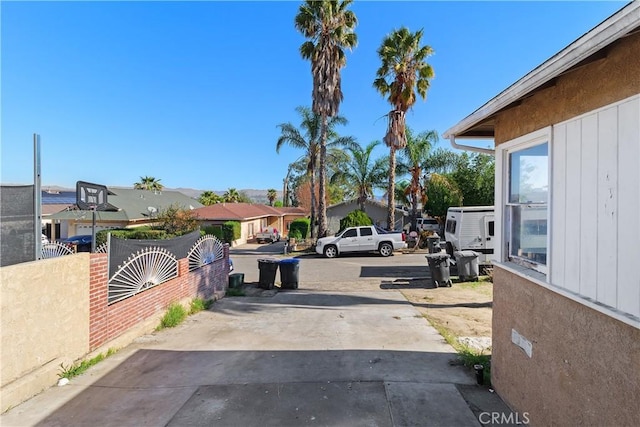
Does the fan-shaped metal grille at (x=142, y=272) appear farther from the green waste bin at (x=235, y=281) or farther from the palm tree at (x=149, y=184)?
the palm tree at (x=149, y=184)

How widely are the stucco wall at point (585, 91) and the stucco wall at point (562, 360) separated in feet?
5.24

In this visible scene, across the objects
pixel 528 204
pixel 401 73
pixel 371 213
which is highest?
pixel 401 73

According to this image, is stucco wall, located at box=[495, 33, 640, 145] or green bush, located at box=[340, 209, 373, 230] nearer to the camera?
stucco wall, located at box=[495, 33, 640, 145]

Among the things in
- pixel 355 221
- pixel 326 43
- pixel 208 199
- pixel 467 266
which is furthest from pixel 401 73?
pixel 208 199

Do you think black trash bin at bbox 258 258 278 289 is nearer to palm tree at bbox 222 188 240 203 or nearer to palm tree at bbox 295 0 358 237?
palm tree at bbox 295 0 358 237

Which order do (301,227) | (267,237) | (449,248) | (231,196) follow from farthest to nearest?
(231,196), (267,237), (301,227), (449,248)

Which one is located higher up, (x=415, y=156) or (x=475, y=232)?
(x=415, y=156)

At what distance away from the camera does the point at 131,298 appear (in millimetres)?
6262

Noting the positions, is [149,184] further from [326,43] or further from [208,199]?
[326,43]

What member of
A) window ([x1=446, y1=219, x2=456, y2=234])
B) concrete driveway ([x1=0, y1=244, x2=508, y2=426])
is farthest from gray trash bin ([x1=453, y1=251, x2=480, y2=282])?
concrete driveway ([x1=0, y1=244, x2=508, y2=426])

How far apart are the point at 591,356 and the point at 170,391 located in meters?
4.44

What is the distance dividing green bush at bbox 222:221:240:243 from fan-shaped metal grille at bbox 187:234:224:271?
55.9ft

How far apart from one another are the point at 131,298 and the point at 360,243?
14.9 metres

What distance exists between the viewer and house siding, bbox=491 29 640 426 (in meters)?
2.26
